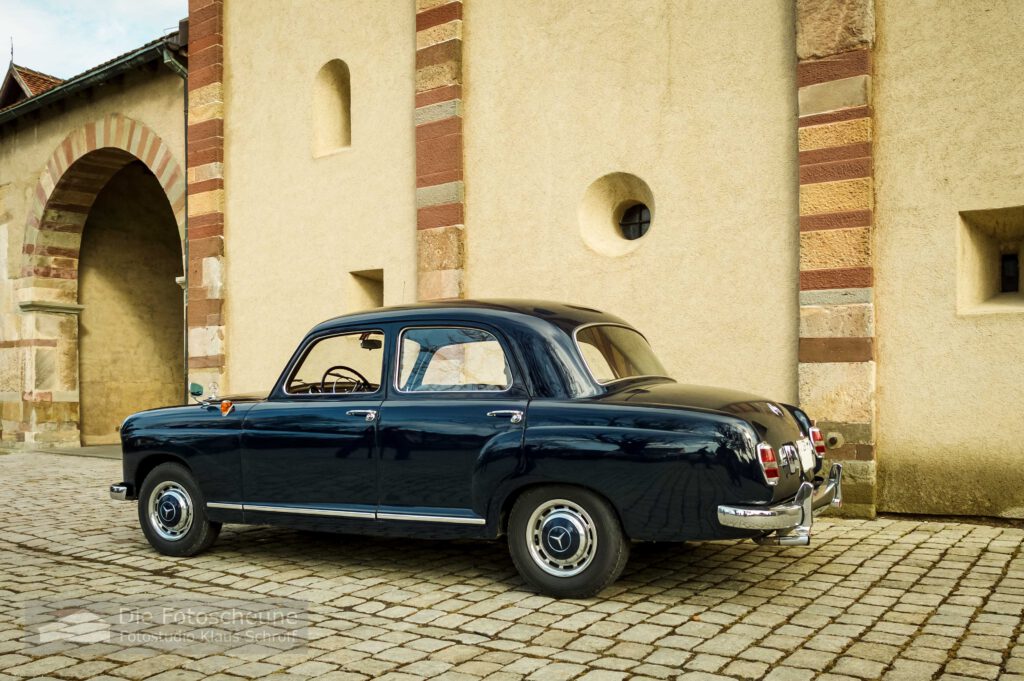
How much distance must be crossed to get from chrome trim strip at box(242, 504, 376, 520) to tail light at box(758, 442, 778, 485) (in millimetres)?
2150

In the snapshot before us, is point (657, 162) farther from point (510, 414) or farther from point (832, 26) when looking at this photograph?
point (510, 414)

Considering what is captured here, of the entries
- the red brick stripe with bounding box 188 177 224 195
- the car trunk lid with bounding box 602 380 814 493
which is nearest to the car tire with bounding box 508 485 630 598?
the car trunk lid with bounding box 602 380 814 493

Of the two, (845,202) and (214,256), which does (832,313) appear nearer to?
(845,202)

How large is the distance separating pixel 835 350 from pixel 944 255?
41.5 inches

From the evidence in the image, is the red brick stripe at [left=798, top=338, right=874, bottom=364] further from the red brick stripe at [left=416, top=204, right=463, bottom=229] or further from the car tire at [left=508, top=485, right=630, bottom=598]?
the red brick stripe at [left=416, top=204, right=463, bottom=229]

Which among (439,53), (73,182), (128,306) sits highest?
(439,53)

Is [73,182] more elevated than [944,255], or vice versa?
[73,182]

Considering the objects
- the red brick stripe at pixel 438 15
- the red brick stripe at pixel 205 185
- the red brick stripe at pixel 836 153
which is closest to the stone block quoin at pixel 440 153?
the red brick stripe at pixel 438 15

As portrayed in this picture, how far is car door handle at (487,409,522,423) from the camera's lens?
4.92 meters

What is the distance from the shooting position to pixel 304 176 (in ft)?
36.4

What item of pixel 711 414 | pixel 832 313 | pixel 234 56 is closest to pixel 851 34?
pixel 832 313

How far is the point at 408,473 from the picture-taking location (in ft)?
17.0

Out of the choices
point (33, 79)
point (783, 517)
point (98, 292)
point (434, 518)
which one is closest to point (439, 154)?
point (434, 518)

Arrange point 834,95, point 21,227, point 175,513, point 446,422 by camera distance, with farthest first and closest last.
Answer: point 21,227 < point 834,95 < point 175,513 < point 446,422
